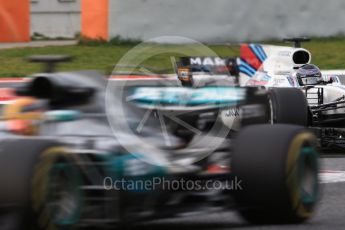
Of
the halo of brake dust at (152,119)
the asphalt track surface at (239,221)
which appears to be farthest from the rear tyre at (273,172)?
the halo of brake dust at (152,119)

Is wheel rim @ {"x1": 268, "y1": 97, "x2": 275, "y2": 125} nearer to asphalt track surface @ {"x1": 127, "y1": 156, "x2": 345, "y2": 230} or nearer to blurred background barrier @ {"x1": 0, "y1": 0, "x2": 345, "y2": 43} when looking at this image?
asphalt track surface @ {"x1": 127, "y1": 156, "x2": 345, "y2": 230}

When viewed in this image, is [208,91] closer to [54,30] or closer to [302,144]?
[302,144]

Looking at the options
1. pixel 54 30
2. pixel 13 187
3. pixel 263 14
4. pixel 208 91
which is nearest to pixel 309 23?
pixel 263 14

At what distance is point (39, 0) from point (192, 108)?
26.3m

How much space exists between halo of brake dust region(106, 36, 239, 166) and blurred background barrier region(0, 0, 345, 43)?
56.4 ft

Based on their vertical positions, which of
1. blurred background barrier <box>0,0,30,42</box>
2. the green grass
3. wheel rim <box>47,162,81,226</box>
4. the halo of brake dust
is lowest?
wheel rim <box>47,162,81,226</box>

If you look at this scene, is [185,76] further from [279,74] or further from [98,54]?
[98,54]

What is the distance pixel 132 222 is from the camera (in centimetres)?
635

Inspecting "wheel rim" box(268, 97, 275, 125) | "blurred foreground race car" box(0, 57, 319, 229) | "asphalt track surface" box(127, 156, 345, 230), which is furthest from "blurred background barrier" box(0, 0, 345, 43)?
"blurred foreground race car" box(0, 57, 319, 229)

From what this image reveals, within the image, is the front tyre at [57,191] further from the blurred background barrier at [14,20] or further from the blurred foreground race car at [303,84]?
the blurred background barrier at [14,20]

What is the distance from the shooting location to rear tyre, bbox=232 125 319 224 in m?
6.69

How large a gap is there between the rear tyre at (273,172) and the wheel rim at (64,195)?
1169mm

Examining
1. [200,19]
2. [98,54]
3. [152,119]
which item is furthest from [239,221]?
[200,19]

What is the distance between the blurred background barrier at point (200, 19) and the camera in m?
24.2
